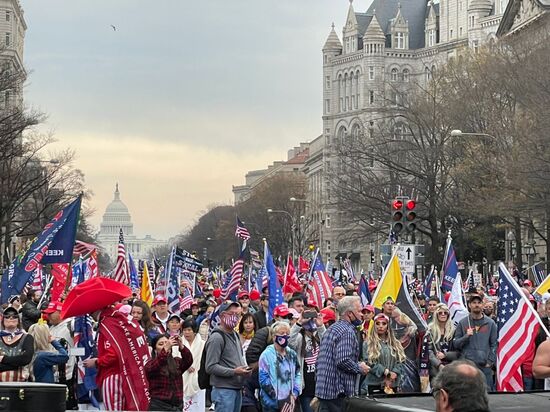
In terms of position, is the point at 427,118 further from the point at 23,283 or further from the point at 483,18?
the point at 483,18

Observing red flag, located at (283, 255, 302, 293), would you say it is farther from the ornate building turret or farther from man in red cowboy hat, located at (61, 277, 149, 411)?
the ornate building turret

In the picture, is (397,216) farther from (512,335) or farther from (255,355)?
(512,335)

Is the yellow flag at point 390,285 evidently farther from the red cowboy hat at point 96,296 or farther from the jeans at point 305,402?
the red cowboy hat at point 96,296

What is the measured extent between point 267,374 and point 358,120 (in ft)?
527

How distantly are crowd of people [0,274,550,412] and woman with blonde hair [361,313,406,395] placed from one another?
0.04 ft

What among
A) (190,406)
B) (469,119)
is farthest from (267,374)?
(469,119)

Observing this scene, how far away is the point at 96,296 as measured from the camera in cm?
1276

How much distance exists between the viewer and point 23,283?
20906 millimetres

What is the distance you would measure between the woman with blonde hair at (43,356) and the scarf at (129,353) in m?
1.20

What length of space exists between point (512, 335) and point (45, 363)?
442 cm

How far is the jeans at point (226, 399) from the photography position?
14.7m

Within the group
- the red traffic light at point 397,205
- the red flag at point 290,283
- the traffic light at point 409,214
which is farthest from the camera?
the red flag at point 290,283

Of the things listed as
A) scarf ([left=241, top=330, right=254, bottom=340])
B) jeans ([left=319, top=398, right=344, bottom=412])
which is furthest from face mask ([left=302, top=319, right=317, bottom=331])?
jeans ([left=319, top=398, right=344, bottom=412])

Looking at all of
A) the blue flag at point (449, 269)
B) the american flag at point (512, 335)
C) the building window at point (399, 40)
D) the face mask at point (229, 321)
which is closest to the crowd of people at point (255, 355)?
the face mask at point (229, 321)
